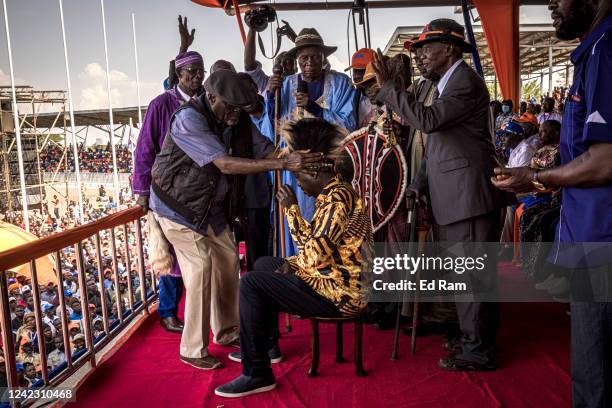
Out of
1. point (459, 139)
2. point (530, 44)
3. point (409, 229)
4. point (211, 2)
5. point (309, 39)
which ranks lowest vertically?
point (409, 229)

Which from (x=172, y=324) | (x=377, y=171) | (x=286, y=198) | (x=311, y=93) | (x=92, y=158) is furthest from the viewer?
(x=92, y=158)

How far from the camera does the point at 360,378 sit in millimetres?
2973

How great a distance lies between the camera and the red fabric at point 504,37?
6.86m

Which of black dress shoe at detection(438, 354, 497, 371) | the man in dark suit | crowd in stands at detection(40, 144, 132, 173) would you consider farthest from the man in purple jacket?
crowd in stands at detection(40, 144, 132, 173)

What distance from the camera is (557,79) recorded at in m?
24.5

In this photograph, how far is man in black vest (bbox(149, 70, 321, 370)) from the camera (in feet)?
9.52

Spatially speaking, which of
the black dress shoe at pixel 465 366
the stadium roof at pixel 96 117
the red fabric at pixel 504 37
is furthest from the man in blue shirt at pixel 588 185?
the stadium roof at pixel 96 117

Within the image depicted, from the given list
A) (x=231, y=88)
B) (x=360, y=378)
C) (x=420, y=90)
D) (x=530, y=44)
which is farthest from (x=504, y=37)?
(x=530, y=44)

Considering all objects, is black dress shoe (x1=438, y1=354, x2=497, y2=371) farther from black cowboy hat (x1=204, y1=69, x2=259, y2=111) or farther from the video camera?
the video camera

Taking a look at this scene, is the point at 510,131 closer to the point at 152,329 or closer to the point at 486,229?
the point at 486,229

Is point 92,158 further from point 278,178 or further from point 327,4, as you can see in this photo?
point 278,178

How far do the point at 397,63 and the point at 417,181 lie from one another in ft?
3.27

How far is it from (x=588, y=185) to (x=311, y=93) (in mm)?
2719

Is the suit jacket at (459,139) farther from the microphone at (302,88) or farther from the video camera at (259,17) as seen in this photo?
the video camera at (259,17)
